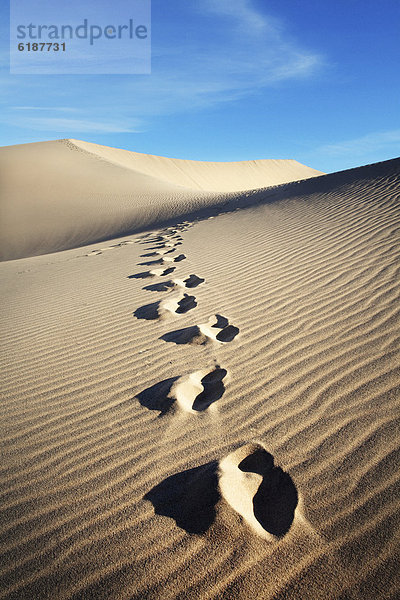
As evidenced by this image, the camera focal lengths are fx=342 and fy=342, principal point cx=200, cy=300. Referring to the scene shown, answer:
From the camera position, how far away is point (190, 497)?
162cm

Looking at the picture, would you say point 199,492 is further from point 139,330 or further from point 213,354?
point 139,330

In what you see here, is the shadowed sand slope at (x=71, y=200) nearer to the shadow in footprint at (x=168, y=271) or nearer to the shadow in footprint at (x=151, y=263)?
the shadow in footprint at (x=151, y=263)

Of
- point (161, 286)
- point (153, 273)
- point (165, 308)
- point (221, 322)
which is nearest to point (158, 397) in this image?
point (221, 322)

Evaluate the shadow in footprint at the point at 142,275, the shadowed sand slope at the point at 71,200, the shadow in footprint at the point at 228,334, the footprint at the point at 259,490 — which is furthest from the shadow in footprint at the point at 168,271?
Answer: the shadowed sand slope at the point at 71,200

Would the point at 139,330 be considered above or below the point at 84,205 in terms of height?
below

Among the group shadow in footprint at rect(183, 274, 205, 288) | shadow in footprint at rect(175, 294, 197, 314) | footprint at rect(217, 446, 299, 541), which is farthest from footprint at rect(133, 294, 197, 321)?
footprint at rect(217, 446, 299, 541)

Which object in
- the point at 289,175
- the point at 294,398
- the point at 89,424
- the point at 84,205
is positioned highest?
the point at 289,175

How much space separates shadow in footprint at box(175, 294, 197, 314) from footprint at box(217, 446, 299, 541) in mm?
2035

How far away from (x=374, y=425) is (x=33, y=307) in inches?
164

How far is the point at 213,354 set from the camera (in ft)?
9.11

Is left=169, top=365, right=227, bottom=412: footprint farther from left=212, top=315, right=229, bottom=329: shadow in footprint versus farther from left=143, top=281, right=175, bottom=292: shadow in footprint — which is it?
left=143, top=281, right=175, bottom=292: shadow in footprint

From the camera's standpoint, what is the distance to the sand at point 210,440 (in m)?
1.36

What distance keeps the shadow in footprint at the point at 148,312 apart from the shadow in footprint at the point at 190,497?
2031mm

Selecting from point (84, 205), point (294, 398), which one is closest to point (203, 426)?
point (294, 398)
